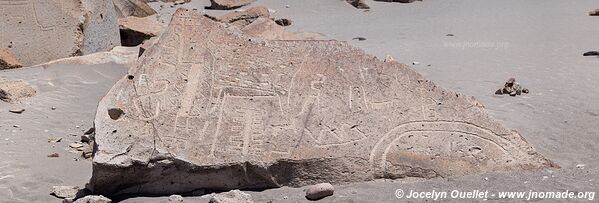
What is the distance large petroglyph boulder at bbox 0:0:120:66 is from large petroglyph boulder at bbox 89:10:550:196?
278cm

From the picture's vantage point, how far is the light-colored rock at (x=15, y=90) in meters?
5.68

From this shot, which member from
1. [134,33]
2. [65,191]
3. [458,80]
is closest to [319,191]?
[65,191]

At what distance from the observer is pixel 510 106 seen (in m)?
5.54

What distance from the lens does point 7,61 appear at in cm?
689

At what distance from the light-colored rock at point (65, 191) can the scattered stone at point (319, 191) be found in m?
1.25

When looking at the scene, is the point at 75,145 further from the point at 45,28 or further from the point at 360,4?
the point at 360,4

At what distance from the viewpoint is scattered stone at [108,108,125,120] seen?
4300 mm

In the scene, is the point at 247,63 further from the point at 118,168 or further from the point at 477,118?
the point at 477,118

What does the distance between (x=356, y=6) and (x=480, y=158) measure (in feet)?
24.0

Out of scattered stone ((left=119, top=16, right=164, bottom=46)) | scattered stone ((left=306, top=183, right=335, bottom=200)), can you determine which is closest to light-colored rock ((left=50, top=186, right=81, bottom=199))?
scattered stone ((left=306, top=183, right=335, bottom=200))

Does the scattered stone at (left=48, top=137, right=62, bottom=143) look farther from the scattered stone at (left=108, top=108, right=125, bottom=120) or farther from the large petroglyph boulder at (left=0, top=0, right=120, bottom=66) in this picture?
the large petroglyph boulder at (left=0, top=0, right=120, bottom=66)

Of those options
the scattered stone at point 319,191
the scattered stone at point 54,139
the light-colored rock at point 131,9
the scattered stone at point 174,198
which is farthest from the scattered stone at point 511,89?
the light-colored rock at point 131,9

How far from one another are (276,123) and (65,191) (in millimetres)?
1183

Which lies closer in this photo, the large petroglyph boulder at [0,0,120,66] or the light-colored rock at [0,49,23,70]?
the light-colored rock at [0,49,23,70]
